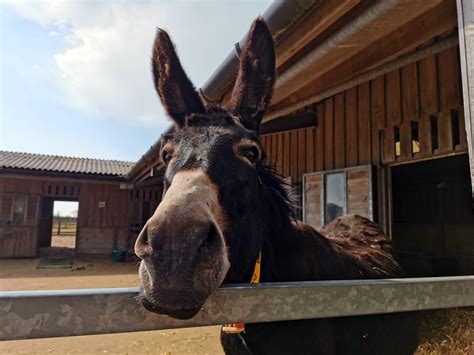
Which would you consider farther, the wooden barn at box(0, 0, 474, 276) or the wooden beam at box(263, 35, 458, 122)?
the wooden beam at box(263, 35, 458, 122)

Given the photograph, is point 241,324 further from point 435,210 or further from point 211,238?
point 435,210

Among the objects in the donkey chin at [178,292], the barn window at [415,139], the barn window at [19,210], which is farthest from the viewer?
the barn window at [19,210]

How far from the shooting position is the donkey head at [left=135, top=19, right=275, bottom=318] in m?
0.87

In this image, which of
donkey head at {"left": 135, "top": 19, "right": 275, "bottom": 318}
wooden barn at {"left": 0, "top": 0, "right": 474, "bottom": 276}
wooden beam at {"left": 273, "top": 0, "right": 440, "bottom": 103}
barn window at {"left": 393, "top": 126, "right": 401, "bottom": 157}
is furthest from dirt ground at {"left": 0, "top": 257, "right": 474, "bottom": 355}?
wooden beam at {"left": 273, "top": 0, "right": 440, "bottom": 103}

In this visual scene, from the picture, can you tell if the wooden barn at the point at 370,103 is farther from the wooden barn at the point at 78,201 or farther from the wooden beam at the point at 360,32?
the wooden barn at the point at 78,201

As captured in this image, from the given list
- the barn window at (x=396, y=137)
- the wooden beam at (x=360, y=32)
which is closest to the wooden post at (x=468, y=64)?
the wooden beam at (x=360, y=32)

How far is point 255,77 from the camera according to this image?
1.71 metres

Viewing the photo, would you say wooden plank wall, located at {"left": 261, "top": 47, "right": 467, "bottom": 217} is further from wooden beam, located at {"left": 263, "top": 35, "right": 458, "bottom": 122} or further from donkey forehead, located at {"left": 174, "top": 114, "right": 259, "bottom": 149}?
donkey forehead, located at {"left": 174, "top": 114, "right": 259, "bottom": 149}

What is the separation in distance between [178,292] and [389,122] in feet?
16.7

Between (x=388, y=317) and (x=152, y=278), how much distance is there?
1.99 metres

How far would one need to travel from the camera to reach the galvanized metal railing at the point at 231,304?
718 millimetres

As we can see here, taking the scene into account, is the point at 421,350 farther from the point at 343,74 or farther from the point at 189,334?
the point at 343,74

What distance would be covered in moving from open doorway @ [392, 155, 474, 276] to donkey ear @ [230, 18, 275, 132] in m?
6.95

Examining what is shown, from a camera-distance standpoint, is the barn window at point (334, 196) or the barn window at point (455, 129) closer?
the barn window at point (455, 129)
